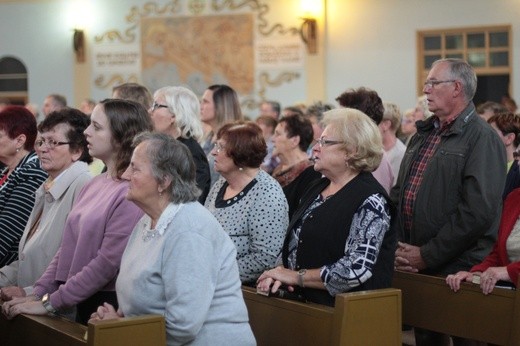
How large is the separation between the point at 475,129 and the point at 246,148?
1123 mm

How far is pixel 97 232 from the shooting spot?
12.7 ft

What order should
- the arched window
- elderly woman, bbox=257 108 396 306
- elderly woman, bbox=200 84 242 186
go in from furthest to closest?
the arched window → elderly woman, bbox=200 84 242 186 → elderly woman, bbox=257 108 396 306

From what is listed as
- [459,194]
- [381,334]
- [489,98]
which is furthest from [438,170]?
[489,98]

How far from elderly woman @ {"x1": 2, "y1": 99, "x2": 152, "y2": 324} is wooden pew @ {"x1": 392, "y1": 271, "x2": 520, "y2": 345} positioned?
132 centimetres

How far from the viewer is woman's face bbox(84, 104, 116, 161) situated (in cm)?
407

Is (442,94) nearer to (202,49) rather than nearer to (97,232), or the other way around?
(97,232)

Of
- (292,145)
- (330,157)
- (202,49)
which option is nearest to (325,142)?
(330,157)

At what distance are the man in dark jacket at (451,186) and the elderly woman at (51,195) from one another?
5.32 feet

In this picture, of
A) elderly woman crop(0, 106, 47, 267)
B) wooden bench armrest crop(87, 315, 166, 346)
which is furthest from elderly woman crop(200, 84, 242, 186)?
wooden bench armrest crop(87, 315, 166, 346)

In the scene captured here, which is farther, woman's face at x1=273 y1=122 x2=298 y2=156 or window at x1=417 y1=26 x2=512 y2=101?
window at x1=417 y1=26 x2=512 y2=101

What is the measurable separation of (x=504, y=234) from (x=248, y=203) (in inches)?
47.5

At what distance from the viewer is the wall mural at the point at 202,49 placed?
13219mm

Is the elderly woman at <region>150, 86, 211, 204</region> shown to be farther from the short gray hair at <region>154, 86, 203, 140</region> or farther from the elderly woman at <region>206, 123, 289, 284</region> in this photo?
the elderly woman at <region>206, 123, 289, 284</region>

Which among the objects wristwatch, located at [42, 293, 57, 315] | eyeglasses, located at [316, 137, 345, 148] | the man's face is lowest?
wristwatch, located at [42, 293, 57, 315]
